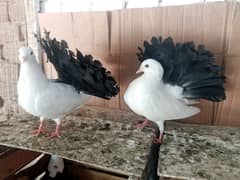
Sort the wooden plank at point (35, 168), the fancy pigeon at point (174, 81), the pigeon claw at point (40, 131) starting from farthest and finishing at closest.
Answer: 1. the wooden plank at point (35, 168)
2. the pigeon claw at point (40, 131)
3. the fancy pigeon at point (174, 81)

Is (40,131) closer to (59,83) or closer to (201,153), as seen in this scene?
(59,83)

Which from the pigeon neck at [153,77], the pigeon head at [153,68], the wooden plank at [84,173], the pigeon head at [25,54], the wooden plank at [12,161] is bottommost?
the wooden plank at [84,173]

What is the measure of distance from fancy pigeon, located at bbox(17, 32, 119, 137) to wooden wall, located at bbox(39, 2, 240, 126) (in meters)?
0.17

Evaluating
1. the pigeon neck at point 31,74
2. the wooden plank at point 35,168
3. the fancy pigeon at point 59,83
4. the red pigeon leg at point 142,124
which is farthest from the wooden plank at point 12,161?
the red pigeon leg at point 142,124

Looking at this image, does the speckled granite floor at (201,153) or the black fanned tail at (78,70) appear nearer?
the speckled granite floor at (201,153)

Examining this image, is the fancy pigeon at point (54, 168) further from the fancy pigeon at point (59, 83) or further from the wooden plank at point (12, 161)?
the fancy pigeon at point (59, 83)

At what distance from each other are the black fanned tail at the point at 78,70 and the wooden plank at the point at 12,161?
32 centimetres

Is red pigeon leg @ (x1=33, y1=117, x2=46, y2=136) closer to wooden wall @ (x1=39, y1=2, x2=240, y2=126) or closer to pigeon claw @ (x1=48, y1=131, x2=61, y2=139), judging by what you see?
pigeon claw @ (x1=48, y1=131, x2=61, y2=139)

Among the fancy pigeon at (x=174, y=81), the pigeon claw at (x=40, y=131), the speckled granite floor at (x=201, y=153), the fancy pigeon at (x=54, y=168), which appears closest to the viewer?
the speckled granite floor at (x=201, y=153)

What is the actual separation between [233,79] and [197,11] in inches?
10.0

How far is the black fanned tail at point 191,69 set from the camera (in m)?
0.70

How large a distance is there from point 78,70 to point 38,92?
0.13 m

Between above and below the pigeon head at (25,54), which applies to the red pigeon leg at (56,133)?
below

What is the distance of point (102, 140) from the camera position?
29.9 inches
